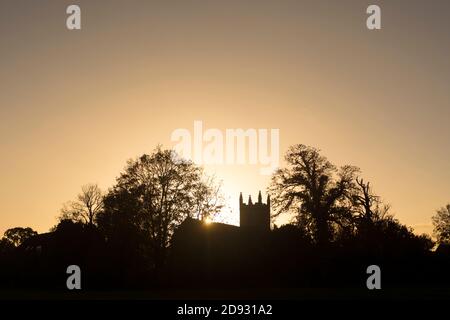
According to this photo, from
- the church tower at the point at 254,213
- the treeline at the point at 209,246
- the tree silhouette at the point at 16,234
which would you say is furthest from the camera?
the tree silhouette at the point at 16,234

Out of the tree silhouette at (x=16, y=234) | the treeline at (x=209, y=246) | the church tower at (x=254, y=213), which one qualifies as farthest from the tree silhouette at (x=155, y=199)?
the tree silhouette at (x=16, y=234)

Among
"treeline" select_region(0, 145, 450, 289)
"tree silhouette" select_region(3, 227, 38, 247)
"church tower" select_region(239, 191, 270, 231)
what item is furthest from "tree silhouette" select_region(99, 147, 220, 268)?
"tree silhouette" select_region(3, 227, 38, 247)

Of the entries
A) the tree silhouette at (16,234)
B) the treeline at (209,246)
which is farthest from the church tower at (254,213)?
the tree silhouette at (16,234)

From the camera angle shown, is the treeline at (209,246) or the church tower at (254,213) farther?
the church tower at (254,213)

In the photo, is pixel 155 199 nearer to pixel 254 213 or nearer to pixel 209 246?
pixel 209 246

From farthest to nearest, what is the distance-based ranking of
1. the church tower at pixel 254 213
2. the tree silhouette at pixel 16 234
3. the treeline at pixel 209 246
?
the tree silhouette at pixel 16 234, the church tower at pixel 254 213, the treeline at pixel 209 246

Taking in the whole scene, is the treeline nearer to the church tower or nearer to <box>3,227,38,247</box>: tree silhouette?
the church tower

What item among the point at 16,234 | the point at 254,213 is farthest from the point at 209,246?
the point at 16,234

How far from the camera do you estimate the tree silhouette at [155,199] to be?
162 feet

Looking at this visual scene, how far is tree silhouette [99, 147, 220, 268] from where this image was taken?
49344mm

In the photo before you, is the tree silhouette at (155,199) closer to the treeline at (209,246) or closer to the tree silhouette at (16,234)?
the treeline at (209,246)

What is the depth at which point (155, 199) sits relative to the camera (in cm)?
4997

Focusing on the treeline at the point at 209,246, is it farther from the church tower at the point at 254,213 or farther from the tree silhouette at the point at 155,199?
the church tower at the point at 254,213
